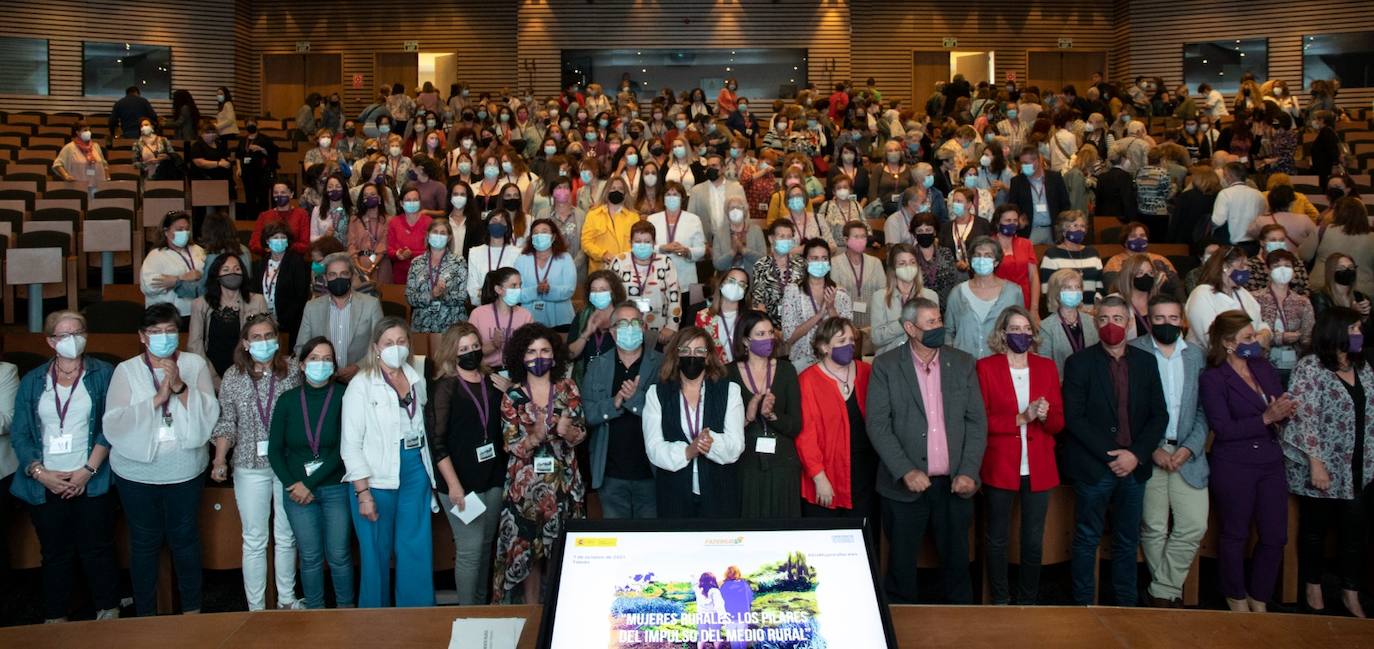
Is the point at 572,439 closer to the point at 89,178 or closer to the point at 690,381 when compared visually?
the point at 690,381

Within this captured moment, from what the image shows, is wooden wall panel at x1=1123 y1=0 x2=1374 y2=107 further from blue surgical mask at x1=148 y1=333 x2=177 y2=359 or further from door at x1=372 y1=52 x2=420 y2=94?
blue surgical mask at x1=148 y1=333 x2=177 y2=359

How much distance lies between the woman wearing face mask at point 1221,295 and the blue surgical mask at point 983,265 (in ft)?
4.18

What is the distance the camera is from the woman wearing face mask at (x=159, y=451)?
557 centimetres

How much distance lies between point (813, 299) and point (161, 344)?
367 cm

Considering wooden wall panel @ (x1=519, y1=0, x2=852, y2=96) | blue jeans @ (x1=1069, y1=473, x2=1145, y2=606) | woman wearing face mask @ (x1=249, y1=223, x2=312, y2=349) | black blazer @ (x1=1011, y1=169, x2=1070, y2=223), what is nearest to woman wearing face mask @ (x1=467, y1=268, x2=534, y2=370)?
woman wearing face mask @ (x1=249, y1=223, x2=312, y2=349)

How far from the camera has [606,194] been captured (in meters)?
9.12

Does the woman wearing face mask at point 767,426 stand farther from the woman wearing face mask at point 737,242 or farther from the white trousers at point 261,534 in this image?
the woman wearing face mask at point 737,242

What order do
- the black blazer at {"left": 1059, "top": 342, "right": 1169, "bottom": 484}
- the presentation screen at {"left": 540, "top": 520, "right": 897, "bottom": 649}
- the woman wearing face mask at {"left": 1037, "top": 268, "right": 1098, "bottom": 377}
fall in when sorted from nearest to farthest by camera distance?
the presentation screen at {"left": 540, "top": 520, "right": 897, "bottom": 649}, the black blazer at {"left": 1059, "top": 342, "right": 1169, "bottom": 484}, the woman wearing face mask at {"left": 1037, "top": 268, "right": 1098, "bottom": 377}

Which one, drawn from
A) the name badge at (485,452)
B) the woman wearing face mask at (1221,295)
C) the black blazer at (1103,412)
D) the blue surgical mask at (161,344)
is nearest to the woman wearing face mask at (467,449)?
the name badge at (485,452)

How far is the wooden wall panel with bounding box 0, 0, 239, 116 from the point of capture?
A: 2220 centimetres

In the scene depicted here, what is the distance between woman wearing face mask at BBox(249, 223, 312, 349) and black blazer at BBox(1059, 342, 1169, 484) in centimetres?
499

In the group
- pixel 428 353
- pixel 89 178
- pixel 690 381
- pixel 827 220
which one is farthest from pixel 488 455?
pixel 89 178

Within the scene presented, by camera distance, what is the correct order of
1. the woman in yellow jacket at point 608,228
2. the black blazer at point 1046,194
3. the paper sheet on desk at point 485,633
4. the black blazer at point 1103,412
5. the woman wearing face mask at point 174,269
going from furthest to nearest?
the black blazer at point 1046,194
the woman in yellow jacket at point 608,228
the woman wearing face mask at point 174,269
the black blazer at point 1103,412
the paper sheet on desk at point 485,633

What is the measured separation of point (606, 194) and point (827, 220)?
5.85 ft
